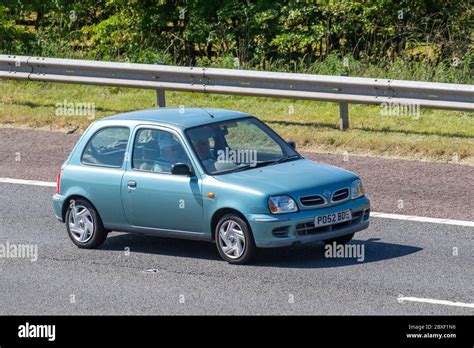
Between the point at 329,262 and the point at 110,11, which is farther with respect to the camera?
the point at 110,11

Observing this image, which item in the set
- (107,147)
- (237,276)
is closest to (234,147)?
(107,147)

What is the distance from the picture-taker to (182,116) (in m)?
13.0

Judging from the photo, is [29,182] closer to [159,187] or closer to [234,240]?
[159,187]

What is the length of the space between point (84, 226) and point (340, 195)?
2884mm

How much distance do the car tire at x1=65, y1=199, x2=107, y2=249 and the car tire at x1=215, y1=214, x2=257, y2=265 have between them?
62.5 inches

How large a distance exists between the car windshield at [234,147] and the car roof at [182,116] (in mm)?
91

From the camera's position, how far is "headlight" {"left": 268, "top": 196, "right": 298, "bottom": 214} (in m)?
11.7

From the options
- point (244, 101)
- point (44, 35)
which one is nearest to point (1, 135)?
point (244, 101)

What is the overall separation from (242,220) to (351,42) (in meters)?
12.3

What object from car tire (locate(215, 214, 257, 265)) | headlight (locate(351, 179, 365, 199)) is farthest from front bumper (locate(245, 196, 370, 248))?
headlight (locate(351, 179, 365, 199))

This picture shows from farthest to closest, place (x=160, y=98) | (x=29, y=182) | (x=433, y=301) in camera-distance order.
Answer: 1. (x=160, y=98)
2. (x=29, y=182)
3. (x=433, y=301)

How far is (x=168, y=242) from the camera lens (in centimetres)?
1329
